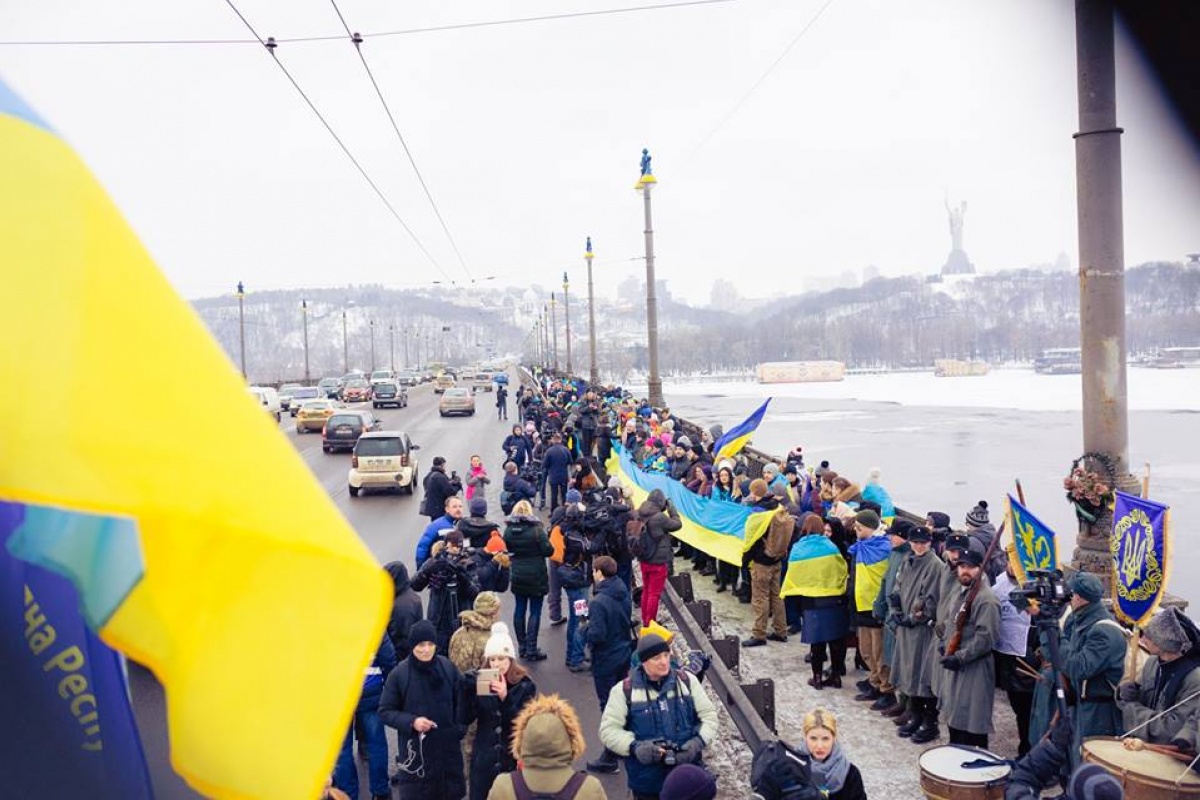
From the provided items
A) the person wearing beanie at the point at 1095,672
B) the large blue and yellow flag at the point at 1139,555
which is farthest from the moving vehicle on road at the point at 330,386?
the person wearing beanie at the point at 1095,672

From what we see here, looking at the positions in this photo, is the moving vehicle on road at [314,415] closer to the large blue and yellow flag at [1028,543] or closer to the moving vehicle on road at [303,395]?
the moving vehicle on road at [303,395]

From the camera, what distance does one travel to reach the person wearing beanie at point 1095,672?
571 centimetres

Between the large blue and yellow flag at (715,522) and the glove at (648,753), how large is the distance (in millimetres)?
5352

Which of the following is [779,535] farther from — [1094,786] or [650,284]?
[650,284]

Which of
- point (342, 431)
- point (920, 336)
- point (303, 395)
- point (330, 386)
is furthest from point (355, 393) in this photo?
point (920, 336)

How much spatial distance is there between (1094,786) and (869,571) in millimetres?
4872

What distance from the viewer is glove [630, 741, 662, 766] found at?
514 centimetres

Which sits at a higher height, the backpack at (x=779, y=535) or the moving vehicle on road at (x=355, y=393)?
the moving vehicle on road at (x=355, y=393)

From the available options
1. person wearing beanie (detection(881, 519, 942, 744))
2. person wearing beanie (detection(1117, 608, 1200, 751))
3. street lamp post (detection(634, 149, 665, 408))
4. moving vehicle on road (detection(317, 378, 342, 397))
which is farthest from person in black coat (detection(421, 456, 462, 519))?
moving vehicle on road (detection(317, 378, 342, 397))

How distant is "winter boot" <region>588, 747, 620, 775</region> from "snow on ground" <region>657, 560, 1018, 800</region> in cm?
70

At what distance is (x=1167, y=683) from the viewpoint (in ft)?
17.4

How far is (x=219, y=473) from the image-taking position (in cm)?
137

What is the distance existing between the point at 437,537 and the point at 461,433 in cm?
2904

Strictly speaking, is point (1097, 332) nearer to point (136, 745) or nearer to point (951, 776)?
point (951, 776)
